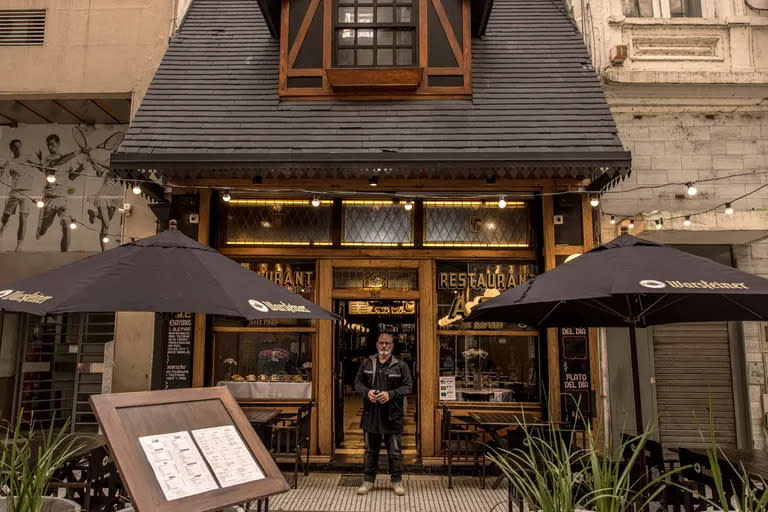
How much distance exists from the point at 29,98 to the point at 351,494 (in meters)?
8.44

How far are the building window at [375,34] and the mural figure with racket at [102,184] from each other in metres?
4.72

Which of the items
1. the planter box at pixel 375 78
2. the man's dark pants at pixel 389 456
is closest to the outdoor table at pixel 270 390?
the man's dark pants at pixel 389 456

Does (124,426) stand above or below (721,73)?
below

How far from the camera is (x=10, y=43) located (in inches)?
392

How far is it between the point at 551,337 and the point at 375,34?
5.24 m

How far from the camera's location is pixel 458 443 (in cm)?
752

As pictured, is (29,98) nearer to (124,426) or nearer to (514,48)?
(514,48)

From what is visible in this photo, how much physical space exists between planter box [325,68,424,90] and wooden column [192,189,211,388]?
2.59 metres

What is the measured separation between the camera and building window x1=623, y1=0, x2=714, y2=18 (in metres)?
9.66

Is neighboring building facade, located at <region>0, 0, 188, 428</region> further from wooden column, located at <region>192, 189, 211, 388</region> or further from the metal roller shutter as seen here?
the metal roller shutter

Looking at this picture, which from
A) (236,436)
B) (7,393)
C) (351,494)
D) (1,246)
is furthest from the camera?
(7,393)

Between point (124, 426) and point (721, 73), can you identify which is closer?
point (124, 426)

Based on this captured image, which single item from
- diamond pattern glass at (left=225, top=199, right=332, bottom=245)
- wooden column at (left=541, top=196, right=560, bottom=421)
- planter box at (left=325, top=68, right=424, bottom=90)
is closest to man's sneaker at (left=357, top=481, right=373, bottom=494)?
wooden column at (left=541, top=196, right=560, bottom=421)

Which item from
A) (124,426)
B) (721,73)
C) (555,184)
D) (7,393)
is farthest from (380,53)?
(7,393)
